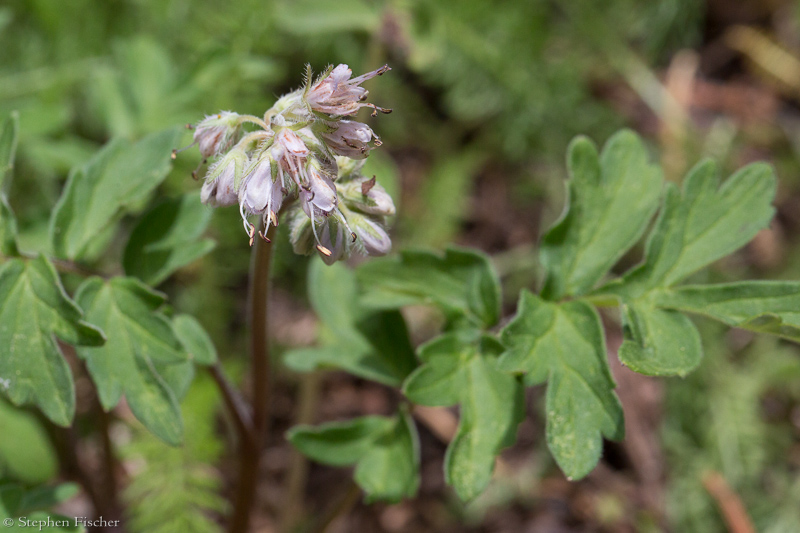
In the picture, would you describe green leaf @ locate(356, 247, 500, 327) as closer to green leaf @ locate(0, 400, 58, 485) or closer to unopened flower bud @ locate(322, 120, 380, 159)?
unopened flower bud @ locate(322, 120, 380, 159)

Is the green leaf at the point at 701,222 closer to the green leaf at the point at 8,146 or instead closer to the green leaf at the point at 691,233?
the green leaf at the point at 691,233

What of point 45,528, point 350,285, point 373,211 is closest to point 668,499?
point 350,285

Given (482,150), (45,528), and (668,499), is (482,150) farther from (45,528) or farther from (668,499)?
(45,528)

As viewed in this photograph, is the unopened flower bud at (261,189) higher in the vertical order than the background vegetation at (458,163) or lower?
higher

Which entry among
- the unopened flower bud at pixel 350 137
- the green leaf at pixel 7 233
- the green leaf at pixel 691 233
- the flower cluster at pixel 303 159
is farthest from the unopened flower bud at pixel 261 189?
the green leaf at pixel 691 233

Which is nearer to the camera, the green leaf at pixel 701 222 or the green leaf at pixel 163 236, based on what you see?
the green leaf at pixel 701 222
